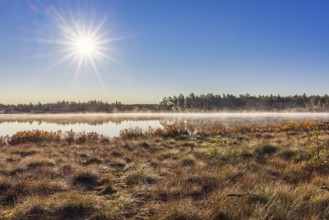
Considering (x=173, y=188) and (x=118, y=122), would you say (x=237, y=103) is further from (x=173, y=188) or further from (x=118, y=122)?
(x=173, y=188)

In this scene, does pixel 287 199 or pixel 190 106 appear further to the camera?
pixel 190 106

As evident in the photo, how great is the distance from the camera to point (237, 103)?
356 ft

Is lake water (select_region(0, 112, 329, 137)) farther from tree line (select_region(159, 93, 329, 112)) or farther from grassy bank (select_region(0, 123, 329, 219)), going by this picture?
tree line (select_region(159, 93, 329, 112))

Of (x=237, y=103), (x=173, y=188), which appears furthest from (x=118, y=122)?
(x=237, y=103)

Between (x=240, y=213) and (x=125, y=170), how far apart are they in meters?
4.85

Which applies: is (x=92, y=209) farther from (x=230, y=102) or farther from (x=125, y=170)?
(x=230, y=102)

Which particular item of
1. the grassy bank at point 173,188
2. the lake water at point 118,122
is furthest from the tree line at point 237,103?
the grassy bank at point 173,188

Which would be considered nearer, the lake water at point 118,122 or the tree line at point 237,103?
the lake water at point 118,122

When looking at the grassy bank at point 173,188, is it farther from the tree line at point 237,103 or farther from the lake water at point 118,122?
the tree line at point 237,103

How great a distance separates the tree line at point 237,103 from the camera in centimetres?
10538

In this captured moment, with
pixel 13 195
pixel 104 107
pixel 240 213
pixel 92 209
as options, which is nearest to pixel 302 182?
pixel 240 213

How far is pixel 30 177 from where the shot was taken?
773 cm

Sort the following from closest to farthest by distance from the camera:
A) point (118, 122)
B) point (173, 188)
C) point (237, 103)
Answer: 1. point (173, 188)
2. point (118, 122)
3. point (237, 103)

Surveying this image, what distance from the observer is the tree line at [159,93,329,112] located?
346 feet
